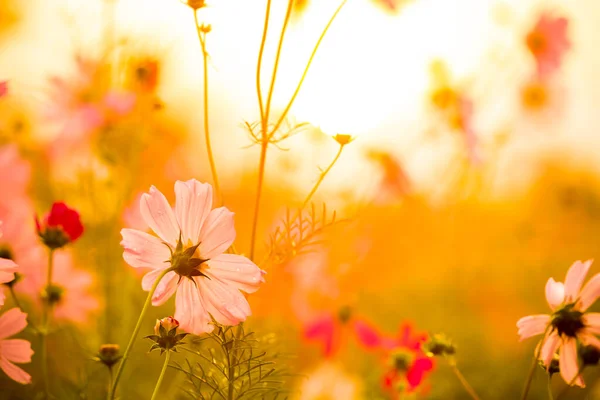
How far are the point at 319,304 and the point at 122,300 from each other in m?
0.27

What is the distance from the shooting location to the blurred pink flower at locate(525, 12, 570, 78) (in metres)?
0.82

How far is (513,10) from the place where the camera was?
856mm

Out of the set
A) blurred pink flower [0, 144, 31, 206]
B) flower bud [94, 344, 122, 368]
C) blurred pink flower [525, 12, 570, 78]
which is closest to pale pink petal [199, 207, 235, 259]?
flower bud [94, 344, 122, 368]

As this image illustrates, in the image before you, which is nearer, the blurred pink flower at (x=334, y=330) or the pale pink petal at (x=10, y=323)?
the pale pink petal at (x=10, y=323)

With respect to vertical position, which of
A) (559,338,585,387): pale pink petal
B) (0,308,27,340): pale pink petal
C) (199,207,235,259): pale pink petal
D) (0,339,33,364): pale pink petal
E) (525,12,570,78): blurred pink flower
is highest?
(525,12,570,78): blurred pink flower

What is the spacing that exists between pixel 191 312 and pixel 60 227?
0.52ft

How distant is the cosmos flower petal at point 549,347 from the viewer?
0.37 metres

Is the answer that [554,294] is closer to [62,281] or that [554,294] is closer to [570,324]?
[570,324]

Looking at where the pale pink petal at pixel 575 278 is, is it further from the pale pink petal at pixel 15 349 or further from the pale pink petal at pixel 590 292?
the pale pink petal at pixel 15 349

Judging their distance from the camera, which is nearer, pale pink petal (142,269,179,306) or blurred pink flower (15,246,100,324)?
pale pink petal (142,269,179,306)

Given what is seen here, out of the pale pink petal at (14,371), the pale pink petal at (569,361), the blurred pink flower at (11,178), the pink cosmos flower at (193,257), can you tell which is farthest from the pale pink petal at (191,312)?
the blurred pink flower at (11,178)

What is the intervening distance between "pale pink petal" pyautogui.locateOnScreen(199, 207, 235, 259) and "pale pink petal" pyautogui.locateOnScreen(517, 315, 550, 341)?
197 millimetres

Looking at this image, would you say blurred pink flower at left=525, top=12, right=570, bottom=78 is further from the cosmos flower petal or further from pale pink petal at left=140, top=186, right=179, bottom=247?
pale pink petal at left=140, top=186, right=179, bottom=247

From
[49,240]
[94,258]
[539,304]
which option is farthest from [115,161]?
[539,304]
